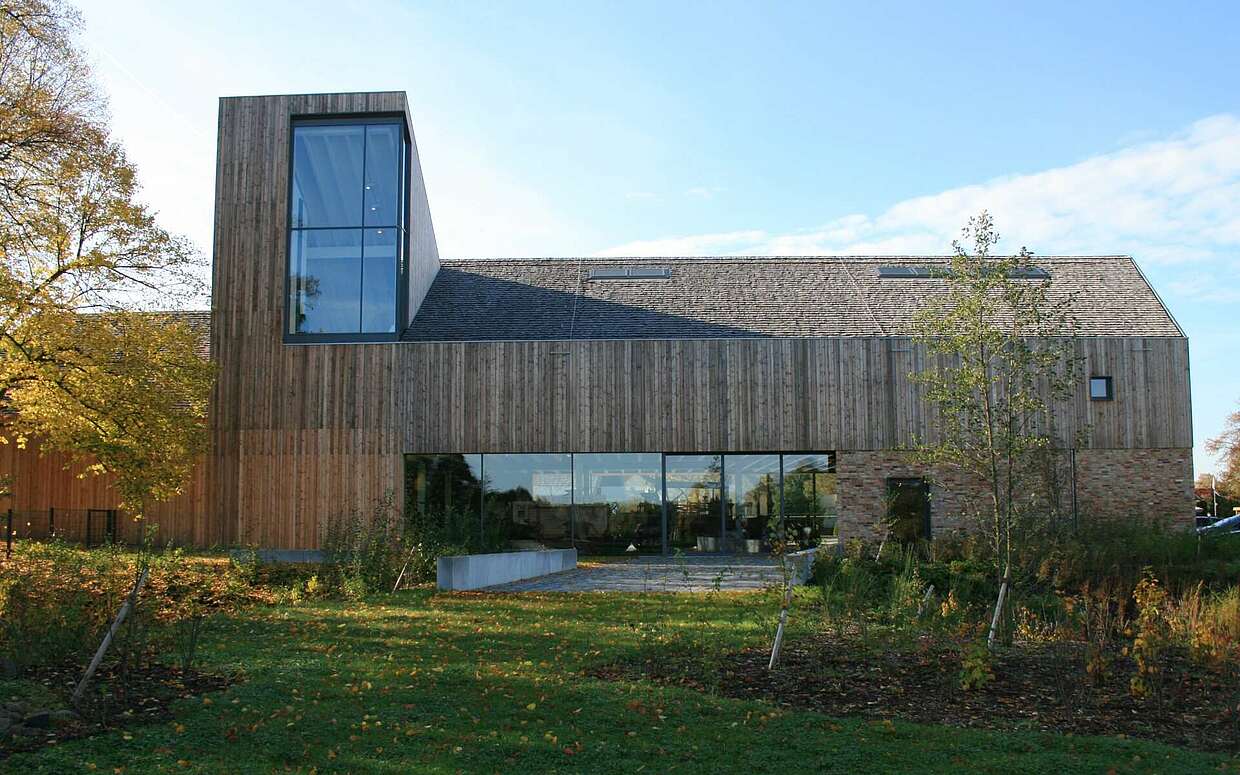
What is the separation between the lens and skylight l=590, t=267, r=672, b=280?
81.2 ft

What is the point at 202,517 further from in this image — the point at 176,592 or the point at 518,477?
the point at 176,592

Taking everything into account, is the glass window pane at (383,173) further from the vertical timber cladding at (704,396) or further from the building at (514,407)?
the vertical timber cladding at (704,396)

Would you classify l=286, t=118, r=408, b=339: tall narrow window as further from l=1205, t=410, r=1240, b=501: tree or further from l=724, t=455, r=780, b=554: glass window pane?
l=1205, t=410, r=1240, b=501: tree

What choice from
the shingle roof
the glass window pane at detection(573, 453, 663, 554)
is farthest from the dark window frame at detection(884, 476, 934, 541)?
the glass window pane at detection(573, 453, 663, 554)

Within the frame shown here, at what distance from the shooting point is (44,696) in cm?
623

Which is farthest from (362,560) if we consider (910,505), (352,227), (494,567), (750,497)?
(910,505)

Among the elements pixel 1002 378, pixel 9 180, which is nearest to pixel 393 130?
pixel 9 180

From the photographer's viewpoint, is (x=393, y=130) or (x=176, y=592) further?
(x=393, y=130)

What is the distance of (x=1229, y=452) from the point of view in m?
43.2

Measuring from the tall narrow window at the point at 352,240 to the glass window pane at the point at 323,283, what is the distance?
0.02 meters

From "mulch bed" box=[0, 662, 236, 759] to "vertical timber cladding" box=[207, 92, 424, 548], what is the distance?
1309 cm

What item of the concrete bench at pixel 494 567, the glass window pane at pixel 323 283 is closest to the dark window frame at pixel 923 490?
Answer: the concrete bench at pixel 494 567

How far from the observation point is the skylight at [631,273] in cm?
2475

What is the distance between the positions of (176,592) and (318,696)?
22.5 ft
